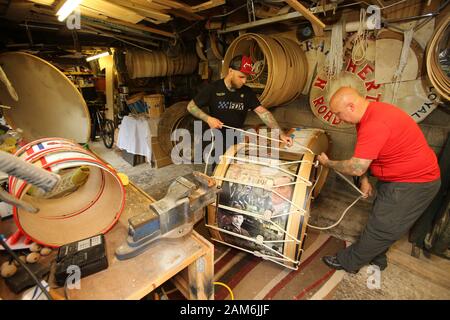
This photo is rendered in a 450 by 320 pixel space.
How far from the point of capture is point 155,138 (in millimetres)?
3643

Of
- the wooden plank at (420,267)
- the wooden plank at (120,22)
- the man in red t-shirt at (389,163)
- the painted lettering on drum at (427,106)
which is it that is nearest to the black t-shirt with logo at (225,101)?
the man in red t-shirt at (389,163)

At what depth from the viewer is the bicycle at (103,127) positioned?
499 centimetres

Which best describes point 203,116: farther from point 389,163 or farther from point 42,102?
point 389,163

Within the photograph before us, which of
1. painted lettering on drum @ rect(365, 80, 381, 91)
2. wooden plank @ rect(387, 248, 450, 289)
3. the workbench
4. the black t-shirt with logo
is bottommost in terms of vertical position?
wooden plank @ rect(387, 248, 450, 289)

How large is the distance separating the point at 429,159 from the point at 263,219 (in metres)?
1.22

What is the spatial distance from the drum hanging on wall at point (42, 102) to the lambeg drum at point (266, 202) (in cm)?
96

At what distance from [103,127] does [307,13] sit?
511 cm

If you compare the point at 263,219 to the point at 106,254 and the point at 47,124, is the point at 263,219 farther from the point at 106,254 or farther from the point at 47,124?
the point at 47,124

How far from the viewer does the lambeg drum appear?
1380 millimetres

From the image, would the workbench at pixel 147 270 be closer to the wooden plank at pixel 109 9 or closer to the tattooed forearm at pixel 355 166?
the tattooed forearm at pixel 355 166

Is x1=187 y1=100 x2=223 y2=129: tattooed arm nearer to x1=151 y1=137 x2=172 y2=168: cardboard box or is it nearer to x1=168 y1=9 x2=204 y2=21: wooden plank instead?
x1=168 y1=9 x2=204 y2=21: wooden plank

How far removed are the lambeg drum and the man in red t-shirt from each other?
14.0 inches

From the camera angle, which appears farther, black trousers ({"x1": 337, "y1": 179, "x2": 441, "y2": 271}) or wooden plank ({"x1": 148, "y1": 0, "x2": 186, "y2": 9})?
wooden plank ({"x1": 148, "y1": 0, "x2": 186, "y2": 9})

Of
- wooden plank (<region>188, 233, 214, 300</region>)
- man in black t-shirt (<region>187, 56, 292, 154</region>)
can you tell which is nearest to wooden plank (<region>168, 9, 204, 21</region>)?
man in black t-shirt (<region>187, 56, 292, 154</region>)
